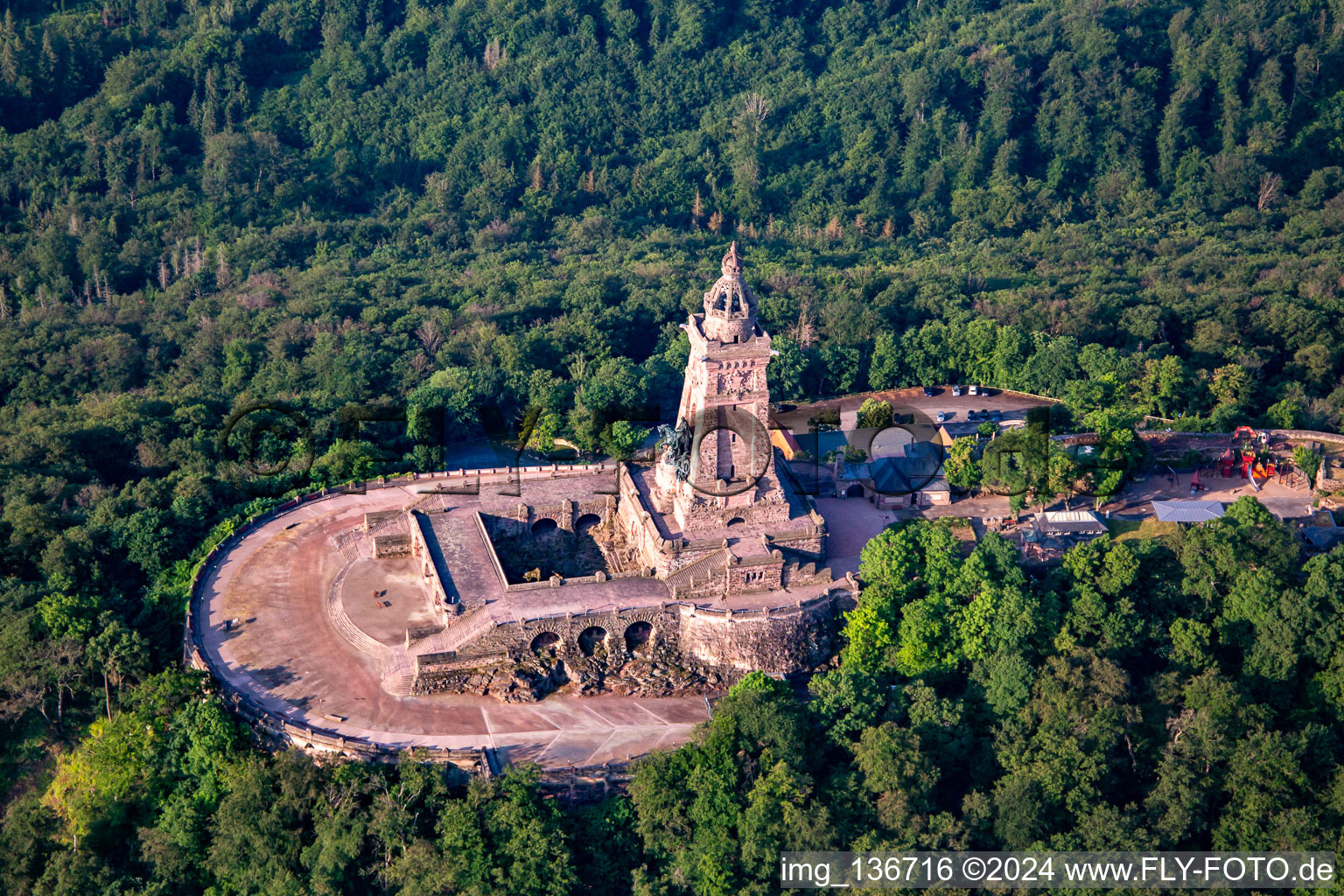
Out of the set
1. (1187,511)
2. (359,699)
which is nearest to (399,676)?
(359,699)

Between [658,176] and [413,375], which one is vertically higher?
[658,176]

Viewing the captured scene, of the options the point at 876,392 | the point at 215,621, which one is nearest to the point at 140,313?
the point at 215,621

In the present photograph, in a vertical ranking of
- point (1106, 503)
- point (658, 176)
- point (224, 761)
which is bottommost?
point (224, 761)

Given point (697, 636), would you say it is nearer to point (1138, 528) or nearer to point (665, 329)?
point (1138, 528)

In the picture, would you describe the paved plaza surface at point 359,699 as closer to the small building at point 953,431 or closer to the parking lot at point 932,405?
the small building at point 953,431

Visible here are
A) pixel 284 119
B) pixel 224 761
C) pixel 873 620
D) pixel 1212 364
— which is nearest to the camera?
pixel 224 761

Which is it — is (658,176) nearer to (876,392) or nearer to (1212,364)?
(876,392)
